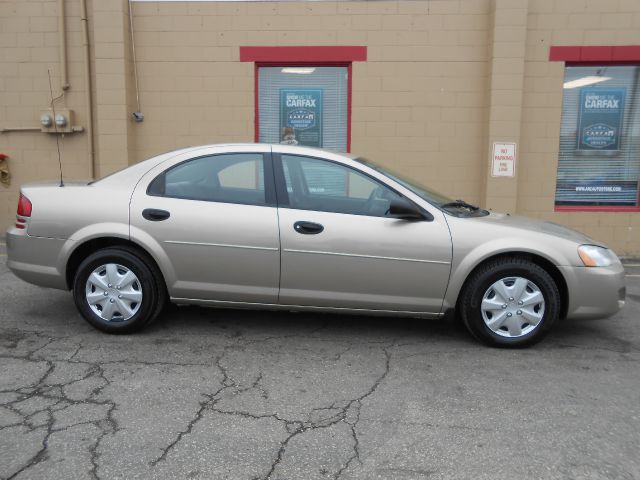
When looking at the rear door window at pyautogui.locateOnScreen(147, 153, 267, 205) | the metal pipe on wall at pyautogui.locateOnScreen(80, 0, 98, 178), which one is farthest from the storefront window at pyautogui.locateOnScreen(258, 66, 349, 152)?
the rear door window at pyautogui.locateOnScreen(147, 153, 267, 205)

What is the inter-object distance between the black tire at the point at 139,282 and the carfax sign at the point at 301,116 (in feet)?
15.8

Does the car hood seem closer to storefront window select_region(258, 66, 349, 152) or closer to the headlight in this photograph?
the headlight

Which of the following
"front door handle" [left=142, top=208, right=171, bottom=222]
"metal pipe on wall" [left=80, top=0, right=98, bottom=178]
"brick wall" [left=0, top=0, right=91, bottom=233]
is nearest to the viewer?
"front door handle" [left=142, top=208, right=171, bottom=222]

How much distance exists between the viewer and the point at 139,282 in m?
4.62

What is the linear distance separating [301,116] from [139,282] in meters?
5.13

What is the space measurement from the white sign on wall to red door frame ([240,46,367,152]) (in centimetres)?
225

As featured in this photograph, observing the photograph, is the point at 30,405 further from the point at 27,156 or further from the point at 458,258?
the point at 27,156

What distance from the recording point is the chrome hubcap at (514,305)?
4422mm

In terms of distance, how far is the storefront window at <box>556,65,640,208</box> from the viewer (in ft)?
28.8

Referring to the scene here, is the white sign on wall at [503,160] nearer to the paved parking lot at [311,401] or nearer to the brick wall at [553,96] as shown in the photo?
the brick wall at [553,96]

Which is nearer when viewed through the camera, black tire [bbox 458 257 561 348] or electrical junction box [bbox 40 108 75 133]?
black tire [bbox 458 257 561 348]

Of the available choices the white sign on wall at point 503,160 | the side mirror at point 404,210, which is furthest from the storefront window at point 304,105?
the side mirror at point 404,210

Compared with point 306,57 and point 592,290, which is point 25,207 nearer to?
point 592,290

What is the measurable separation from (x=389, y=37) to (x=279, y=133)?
2.22 metres
